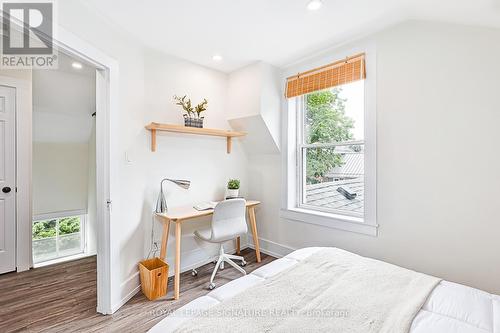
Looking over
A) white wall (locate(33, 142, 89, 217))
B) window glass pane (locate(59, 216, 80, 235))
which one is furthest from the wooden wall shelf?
window glass pane (locate(59, 216, 80, 235))

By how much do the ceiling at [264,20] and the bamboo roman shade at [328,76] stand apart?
213 mm

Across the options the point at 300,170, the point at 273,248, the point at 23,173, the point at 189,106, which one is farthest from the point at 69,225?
the point at 300,170

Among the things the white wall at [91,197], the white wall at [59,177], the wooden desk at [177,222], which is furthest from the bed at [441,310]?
the white wall at [59,177]

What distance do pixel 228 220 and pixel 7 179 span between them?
8.37 ft

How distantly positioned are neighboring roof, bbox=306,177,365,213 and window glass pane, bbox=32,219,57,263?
163 inches

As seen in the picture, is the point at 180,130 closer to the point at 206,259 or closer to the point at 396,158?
the point at 206,259

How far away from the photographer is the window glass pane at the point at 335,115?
2.44m

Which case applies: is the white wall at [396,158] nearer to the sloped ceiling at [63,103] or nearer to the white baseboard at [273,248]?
the white baseboard at [273,248]

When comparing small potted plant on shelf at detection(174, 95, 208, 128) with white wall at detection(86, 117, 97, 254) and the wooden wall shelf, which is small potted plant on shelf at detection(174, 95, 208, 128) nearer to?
the wooden wall shelf

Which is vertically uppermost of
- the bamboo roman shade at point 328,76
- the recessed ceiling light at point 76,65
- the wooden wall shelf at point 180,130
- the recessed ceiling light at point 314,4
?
the recessed ceiling light at point 314,4

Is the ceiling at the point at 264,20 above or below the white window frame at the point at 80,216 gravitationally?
above

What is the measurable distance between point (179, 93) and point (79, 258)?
252cm

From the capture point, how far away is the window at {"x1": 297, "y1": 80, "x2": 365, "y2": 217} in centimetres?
245

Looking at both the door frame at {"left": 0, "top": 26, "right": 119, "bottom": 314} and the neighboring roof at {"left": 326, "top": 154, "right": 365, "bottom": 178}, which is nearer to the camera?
the door frame at {"left": 0, "top": 26, "right": 119, "bottom": 314}
